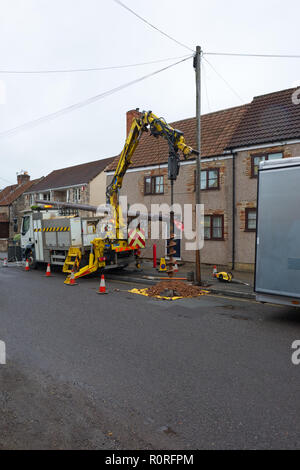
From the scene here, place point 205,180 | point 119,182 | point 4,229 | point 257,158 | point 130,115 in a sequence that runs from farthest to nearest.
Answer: point 4,229
point 130,115
point 205,180
point 257,158
point 119,182

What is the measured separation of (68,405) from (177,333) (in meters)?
3.00

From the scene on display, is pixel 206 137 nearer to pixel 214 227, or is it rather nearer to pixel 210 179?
pixel 210 179

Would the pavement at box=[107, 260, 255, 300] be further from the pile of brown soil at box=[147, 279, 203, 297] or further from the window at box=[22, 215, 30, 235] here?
the window at box=[22, 215, 30, 235]

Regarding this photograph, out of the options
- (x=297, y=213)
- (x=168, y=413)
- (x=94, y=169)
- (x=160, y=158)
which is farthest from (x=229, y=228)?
(x=94, y=169)

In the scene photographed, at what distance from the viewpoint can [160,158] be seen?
18469 millimetres

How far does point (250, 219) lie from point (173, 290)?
6419 millimetres

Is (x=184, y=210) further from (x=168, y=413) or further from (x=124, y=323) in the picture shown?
(x=168, y=413)

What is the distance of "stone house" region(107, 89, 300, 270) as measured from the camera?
14516 mm

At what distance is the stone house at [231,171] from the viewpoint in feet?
47.6

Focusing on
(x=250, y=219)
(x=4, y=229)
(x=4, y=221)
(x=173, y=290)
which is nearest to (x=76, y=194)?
(x=4, y=221)

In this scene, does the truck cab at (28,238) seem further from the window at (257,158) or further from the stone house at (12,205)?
the stone house at (12,205)

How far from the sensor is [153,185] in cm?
1859

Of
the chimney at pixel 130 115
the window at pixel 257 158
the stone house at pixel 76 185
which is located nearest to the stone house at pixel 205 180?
the window at pixel 257 158

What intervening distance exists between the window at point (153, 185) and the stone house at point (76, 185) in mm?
11597
